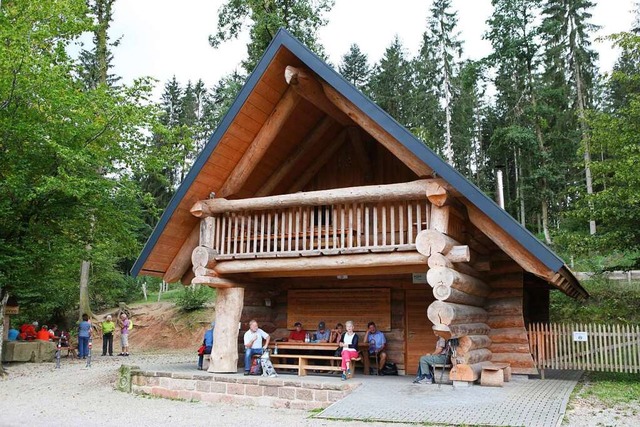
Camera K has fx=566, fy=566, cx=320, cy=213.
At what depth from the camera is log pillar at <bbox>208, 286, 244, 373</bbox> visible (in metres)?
11.3

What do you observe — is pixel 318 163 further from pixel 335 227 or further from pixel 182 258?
pixel 182 258

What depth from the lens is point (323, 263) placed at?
10.5 meters

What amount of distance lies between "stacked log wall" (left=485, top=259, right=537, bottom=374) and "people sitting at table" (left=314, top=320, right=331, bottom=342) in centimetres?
352

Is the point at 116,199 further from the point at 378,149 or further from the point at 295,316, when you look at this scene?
the point at 378,149

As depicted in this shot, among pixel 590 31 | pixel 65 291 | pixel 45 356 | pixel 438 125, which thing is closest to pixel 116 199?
pixel 45 356

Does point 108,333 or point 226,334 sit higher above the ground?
point 226,334

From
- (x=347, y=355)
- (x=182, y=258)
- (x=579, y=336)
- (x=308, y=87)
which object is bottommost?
(x=347, y=355)

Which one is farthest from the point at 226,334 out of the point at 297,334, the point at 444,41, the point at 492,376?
the point at 444,41

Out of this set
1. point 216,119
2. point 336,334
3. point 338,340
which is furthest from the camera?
point 216,119

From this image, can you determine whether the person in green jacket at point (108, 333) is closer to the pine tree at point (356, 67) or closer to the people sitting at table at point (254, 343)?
the people sitting at table at point (254, 343)

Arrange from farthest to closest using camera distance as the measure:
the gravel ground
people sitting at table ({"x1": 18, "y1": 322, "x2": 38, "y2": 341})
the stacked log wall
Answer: people sitting at table ({"x1": 18, "y1": 322, "x2": 38, "y2": 341}) → the stacked log wall → the gravel ground

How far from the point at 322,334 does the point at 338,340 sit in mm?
634

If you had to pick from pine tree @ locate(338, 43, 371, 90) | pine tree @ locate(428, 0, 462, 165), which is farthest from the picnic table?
pine tree @ locate(338, 43, 371, 90)

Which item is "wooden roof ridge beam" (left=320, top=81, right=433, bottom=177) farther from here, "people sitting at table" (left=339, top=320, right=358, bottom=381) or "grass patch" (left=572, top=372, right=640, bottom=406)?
"grass patch" (left=572, top=372, right=640, bottom=406)
